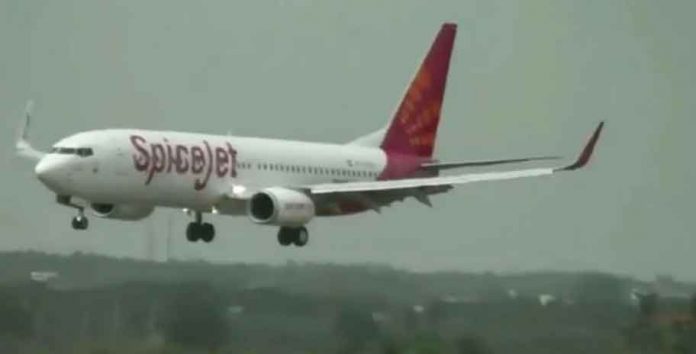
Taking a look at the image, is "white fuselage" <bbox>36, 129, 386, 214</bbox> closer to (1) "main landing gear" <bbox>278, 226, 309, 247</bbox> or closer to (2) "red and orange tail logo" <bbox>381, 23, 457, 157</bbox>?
(1) "main landing gear" <bbox>278, 226, 309, 247</bbox>

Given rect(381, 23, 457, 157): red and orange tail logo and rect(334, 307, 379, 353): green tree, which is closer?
rect(334, 307, 379, 353): green tree

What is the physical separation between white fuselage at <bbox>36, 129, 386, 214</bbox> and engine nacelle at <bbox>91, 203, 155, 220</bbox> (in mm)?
1232

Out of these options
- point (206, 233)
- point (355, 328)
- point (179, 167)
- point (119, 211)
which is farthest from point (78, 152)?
point (355, 328)

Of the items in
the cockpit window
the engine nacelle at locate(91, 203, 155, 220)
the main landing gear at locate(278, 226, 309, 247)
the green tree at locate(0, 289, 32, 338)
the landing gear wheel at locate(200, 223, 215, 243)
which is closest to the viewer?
the green tree at locate(0, 289, 32, 338)

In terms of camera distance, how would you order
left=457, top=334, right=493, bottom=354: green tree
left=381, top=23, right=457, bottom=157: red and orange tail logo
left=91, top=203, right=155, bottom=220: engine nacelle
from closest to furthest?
left=457, top=334, right=493, bottom=354: green tree → left=91, top=203, right=155, bottom=220: engine nacelle → left=381, top=23, right=457, bottom=157: red and orange tail logo

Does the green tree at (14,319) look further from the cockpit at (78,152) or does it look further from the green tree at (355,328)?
the green tree at (355,328)

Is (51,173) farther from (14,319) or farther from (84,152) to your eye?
(14,319)

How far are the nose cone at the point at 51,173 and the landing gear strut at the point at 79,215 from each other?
107cm

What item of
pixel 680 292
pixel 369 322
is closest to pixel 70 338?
pixel 369 322

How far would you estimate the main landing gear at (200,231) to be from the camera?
398 ft

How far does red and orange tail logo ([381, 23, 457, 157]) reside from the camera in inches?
5044

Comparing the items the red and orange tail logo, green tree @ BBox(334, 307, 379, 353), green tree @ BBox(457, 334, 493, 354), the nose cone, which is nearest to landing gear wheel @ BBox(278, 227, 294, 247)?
green tree @ BBox(334, 307, 379, 353)

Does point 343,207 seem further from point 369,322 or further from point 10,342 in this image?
point 10,342

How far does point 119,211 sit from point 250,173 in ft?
13.3
